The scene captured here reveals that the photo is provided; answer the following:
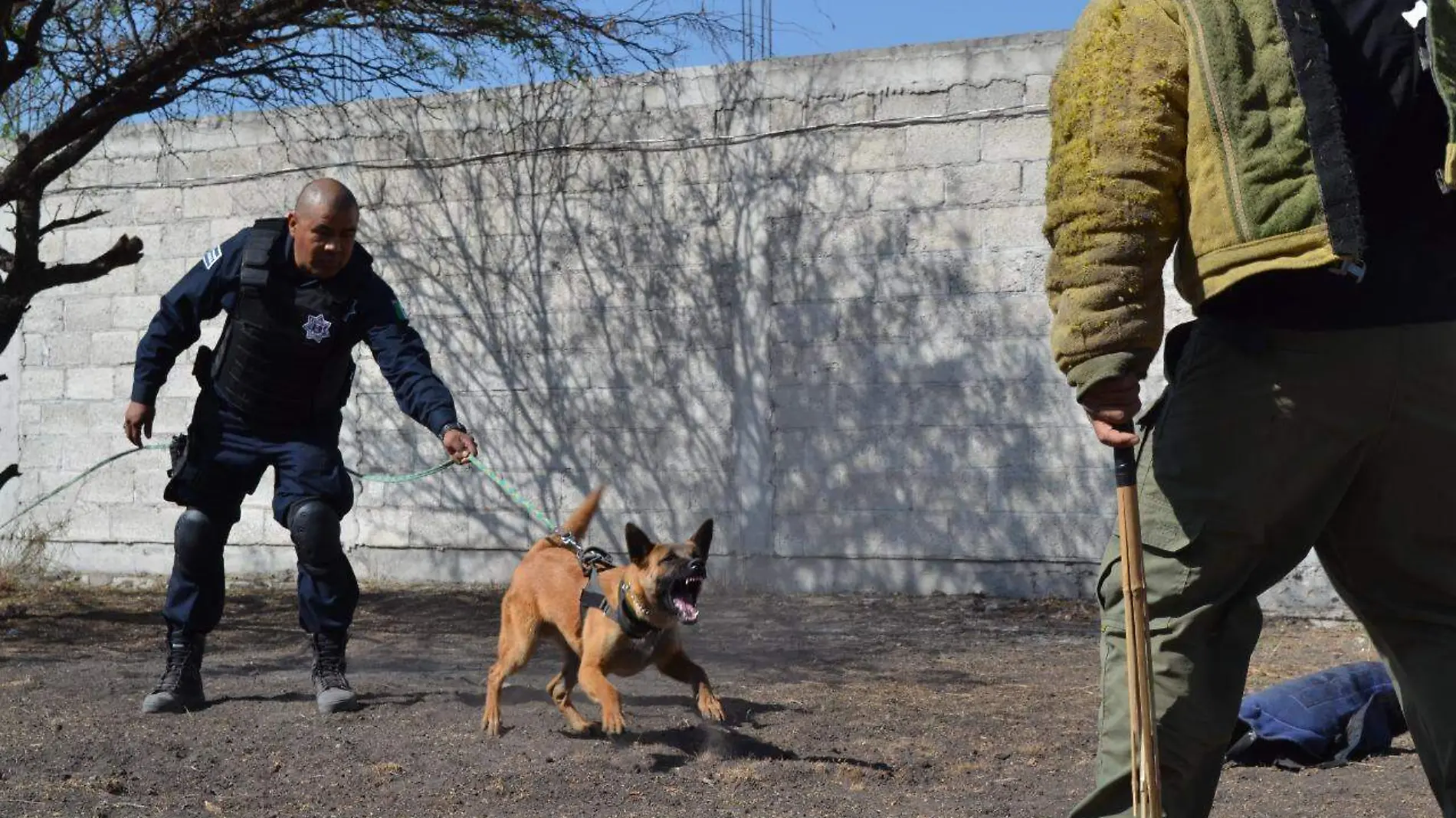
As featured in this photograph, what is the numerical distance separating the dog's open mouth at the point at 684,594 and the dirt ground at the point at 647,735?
45 centimetres

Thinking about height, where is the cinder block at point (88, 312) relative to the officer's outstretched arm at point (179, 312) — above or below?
above

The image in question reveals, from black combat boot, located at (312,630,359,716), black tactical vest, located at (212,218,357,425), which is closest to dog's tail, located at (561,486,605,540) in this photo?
black combat boot, located at (312,630,359,716)

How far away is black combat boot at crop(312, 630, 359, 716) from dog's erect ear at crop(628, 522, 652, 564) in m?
1.22

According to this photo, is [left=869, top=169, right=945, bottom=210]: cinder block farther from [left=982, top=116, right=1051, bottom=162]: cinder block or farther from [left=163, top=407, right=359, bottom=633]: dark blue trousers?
[left=163, top=407, right=359, bottom=633]: dark blue trousers

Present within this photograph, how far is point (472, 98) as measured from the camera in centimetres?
922

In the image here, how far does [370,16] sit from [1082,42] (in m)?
5.32

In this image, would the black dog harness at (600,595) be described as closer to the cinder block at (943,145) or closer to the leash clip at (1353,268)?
the leash clip at (1353,268)

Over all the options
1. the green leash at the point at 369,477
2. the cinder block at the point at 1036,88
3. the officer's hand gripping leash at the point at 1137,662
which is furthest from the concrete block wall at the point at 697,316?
the officer's hand gripping leash at the point at 1137,662

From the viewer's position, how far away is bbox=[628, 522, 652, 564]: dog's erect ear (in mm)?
4762

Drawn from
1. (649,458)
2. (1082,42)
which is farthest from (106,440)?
(1082,42)

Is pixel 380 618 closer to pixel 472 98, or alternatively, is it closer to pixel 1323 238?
pixel 472 98

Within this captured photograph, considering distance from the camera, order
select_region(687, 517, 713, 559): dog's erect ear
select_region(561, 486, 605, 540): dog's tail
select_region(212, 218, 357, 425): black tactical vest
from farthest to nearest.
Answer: select_region(561, 486, 605, 540): dog's tail < select_region(212, 218, 357, 425): black tactical vest < select_region(687, 517, 713, 559): dog's erect ear

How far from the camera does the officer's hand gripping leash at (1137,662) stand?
2309mm

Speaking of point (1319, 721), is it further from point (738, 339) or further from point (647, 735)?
point (738, 339)
